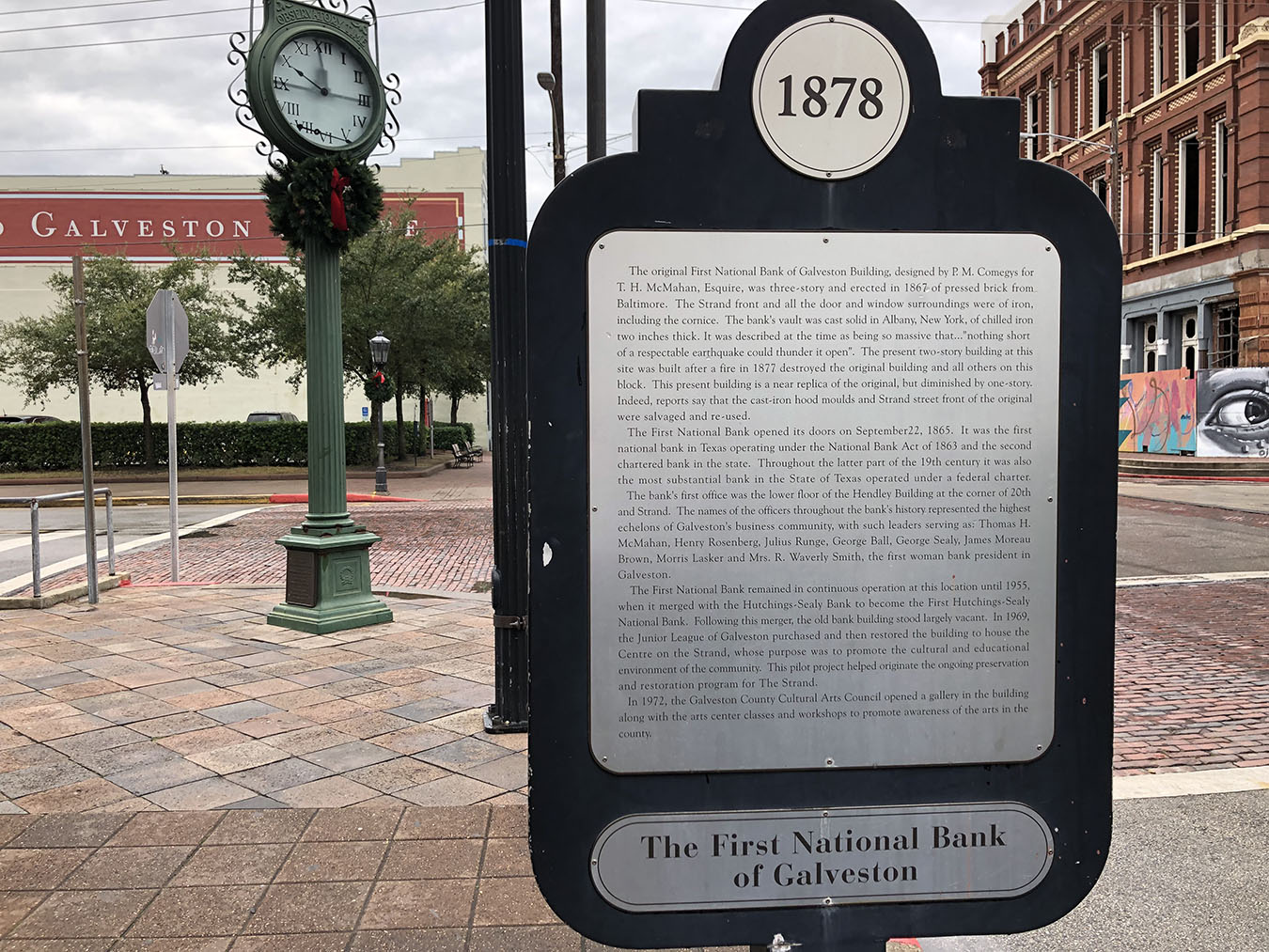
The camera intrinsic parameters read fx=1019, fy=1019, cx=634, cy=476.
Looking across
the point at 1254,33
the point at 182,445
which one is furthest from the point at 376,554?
the point at 1254,33

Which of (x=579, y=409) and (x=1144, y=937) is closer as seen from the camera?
(x=579, y=409)

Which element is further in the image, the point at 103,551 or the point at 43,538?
the point at 43,538

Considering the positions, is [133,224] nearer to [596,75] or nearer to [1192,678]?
[596,75]

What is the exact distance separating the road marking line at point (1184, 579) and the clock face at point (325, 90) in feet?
26.8

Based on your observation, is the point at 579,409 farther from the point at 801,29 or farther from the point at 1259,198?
the point at 1259,198

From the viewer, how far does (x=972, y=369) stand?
200 cm

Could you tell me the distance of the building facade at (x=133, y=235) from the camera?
41.8 meters

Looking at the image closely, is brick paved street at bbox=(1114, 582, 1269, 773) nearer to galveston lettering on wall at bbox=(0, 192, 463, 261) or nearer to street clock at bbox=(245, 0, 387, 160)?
street clock at bbox=(245, 0, 387, 160)

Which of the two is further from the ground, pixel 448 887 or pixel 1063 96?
pixel 1063 96

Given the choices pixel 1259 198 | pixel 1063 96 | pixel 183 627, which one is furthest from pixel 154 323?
pixel 1063 96

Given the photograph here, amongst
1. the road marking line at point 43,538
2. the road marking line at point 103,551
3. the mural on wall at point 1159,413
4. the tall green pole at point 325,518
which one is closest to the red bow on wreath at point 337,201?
the tall green pole at point 325,518

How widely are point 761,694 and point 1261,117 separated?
3011 cm

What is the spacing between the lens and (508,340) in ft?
16.5

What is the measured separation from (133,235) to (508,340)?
4367 centimetres
